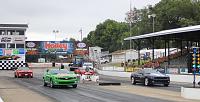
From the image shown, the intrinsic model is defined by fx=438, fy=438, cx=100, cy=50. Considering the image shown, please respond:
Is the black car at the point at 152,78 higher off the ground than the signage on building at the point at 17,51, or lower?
lower

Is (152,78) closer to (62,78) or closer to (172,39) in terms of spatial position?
(62,78)

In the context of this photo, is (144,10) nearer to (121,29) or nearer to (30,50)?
(121,29)

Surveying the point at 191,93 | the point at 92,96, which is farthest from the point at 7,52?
the point at 191,93

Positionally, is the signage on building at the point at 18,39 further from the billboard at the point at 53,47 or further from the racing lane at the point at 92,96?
the racing lane at the point at 92,96

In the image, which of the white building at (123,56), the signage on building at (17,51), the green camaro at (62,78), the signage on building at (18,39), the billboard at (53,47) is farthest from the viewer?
the signage on building at (18,39)

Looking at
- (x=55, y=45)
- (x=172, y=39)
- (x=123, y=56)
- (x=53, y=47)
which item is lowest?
(x=123, y=56)

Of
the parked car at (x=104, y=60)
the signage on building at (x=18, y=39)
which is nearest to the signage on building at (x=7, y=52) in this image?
the signage on building at (x=18, y=39)

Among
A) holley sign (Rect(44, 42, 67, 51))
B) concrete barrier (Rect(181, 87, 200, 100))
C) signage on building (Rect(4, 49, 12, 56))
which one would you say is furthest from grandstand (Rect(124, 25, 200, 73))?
signage on building (Rect(4, 49, 12, 56))

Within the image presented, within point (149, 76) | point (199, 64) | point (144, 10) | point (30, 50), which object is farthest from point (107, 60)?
point (199, 64)

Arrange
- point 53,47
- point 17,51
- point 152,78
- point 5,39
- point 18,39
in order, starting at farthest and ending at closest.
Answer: point 18,39
point 5,39
point 17,51
point 53,47
point 152,78

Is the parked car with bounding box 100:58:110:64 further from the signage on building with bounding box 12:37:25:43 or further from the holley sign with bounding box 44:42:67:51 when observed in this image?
the holley sign with bounding box 44:42:67:51

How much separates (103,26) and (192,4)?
6777 cm

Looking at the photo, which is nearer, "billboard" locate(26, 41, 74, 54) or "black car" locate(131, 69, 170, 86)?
"black car" locate(131, 69, 170, 86)

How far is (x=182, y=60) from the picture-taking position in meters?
63.5
